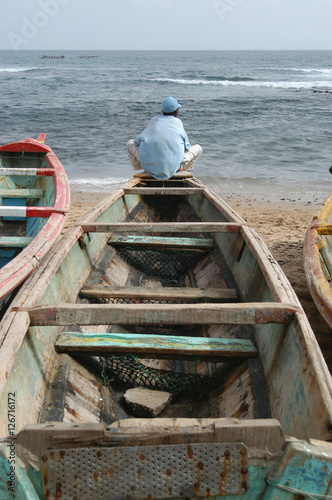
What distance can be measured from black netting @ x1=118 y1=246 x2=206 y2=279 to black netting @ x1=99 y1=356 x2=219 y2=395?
170cm

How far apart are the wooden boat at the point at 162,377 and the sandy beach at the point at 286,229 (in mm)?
→ 1153

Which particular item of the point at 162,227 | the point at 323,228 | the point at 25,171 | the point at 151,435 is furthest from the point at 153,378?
the point at 25,171

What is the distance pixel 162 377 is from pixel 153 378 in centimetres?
7

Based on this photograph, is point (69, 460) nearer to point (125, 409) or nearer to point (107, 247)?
point (125, 409)

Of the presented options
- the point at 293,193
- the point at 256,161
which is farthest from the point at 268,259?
the point at 256,161

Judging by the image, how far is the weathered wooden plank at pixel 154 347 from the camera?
2.38 m

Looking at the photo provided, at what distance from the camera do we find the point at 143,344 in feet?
7.86

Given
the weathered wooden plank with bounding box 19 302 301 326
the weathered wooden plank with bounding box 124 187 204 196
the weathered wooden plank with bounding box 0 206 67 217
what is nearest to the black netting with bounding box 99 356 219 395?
the weathered wooden plank with bounding box 19 302 301 326

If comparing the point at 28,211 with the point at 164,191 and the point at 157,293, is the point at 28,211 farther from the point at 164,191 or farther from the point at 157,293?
the point at 164,191

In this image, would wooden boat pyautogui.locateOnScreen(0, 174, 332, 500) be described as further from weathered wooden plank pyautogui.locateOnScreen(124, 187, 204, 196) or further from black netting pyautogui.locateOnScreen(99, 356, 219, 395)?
weathered wooden plank pyautogui.locateOnScreen(124, 187, 204, 196)

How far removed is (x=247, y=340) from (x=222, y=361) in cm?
27

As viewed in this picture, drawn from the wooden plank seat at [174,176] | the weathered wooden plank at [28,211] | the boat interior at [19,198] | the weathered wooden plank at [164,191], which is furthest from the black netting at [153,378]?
the wooden plank seat at [174,176]

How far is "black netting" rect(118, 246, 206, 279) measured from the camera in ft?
14.0

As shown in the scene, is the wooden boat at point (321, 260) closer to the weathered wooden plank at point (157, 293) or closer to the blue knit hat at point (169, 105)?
the weathered wooden plank at point (157, 293)
